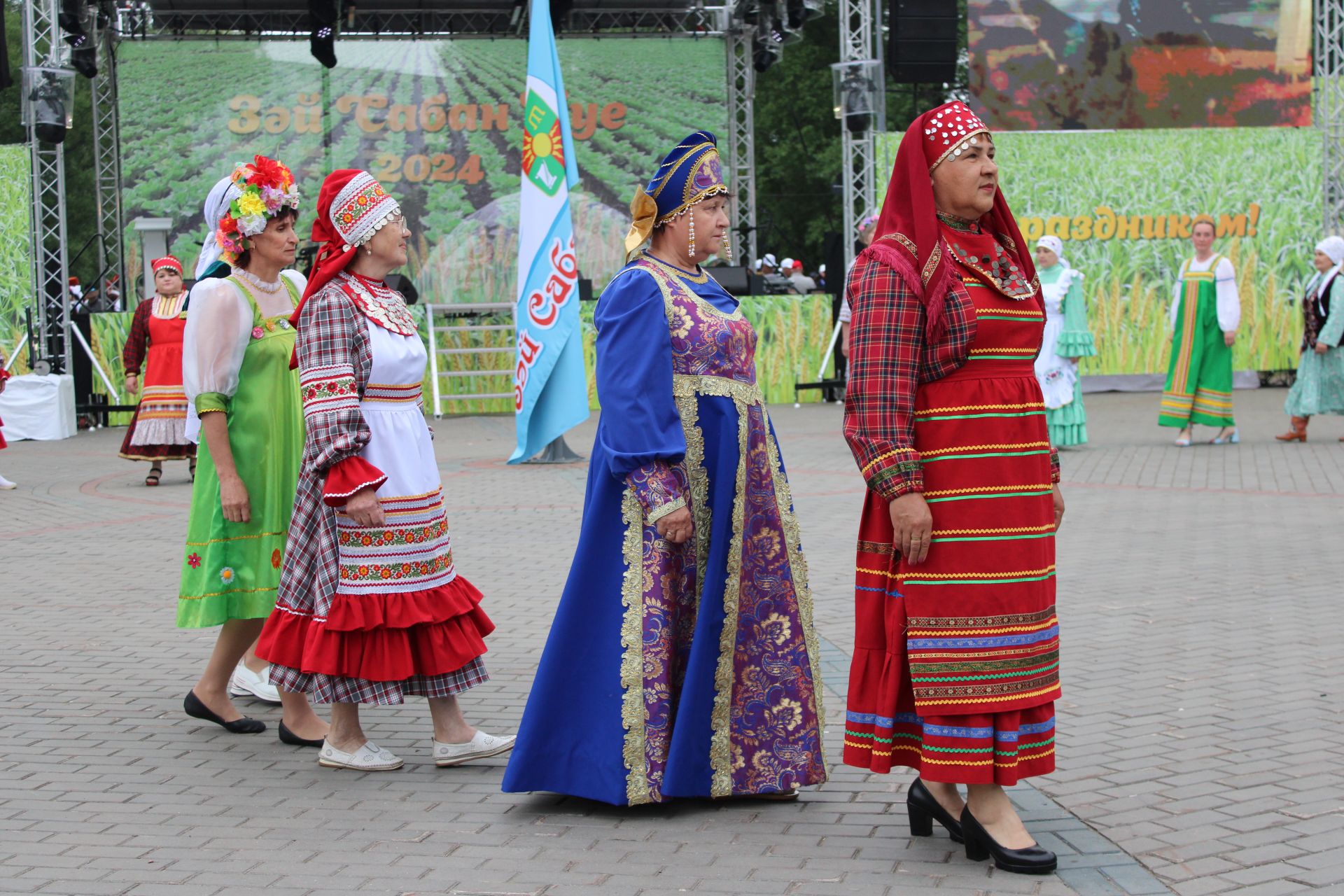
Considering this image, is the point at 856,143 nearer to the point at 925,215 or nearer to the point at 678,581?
the point at 678,581

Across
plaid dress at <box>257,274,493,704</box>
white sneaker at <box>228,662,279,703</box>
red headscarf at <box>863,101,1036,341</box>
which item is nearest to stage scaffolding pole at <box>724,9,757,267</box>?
white sneaker at <box>228,662,279,703</box>

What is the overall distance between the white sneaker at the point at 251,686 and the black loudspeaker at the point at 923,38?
48.3 ft

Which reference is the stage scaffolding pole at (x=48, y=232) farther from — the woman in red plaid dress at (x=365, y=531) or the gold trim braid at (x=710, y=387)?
the gold trim braid at (x=710, y=387)

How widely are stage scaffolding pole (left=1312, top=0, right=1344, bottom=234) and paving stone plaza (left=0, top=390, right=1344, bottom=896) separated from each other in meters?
12.5

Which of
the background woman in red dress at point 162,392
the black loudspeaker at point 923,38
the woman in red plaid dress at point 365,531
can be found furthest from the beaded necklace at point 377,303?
the black loudspeaker at point 923,38

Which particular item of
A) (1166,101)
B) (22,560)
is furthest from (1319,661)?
(1166,101)

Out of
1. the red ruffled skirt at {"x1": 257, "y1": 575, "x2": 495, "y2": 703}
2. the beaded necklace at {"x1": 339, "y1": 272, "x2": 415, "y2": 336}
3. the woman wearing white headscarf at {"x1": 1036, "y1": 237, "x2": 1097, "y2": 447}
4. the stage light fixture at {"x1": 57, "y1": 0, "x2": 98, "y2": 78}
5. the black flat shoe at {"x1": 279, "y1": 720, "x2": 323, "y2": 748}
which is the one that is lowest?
the black flat shoe at {"x1": 279, "y1": 720, "x2": 323, "y2": 748}

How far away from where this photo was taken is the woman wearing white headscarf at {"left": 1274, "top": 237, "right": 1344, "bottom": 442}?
13.7 m

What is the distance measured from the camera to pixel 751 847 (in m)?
3.96

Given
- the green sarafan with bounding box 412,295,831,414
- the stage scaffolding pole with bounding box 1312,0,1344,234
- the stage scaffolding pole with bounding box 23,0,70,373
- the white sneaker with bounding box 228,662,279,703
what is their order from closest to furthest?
the white sneaker with bounding box 228,662,279,703 → the stage scaffolding pole with bounding box 23,0,70,373 → the stage scaffolding pole with bounding box 1312,0,1344,234 → the green sarafan with bounding box 412,295,831,414

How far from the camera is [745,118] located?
23000 mm

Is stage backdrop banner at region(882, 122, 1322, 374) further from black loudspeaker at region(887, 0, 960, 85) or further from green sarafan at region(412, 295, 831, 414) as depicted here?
green sarafan at region(412, 295, 831, 414)

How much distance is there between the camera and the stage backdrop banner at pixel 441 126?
21875mm

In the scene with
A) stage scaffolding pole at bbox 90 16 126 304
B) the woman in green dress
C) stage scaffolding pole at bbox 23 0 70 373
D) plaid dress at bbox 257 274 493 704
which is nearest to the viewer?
plaid dress at bbox 257 274 493 704
